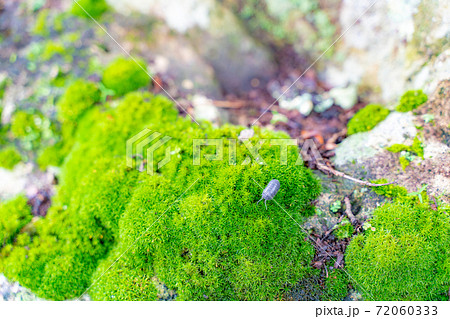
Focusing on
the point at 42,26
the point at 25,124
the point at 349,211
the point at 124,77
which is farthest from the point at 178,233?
the point at 42,26

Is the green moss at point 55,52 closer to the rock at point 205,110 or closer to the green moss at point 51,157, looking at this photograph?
the green moss at point 51,157

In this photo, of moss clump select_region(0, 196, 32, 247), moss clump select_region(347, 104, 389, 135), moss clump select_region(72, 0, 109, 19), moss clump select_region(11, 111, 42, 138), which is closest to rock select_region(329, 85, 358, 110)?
moss clump select_region(347, 104, 389, 135)

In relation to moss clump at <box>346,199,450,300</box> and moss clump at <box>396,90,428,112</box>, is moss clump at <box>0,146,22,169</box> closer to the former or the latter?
moss clump at <box>346,199,450,300</box>

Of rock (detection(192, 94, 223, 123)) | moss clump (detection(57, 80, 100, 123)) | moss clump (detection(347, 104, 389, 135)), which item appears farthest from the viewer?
moss clump (detection(57, 80, 100, 123))

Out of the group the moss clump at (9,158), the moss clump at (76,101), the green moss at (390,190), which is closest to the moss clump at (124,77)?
the moss clump at (76,101)
